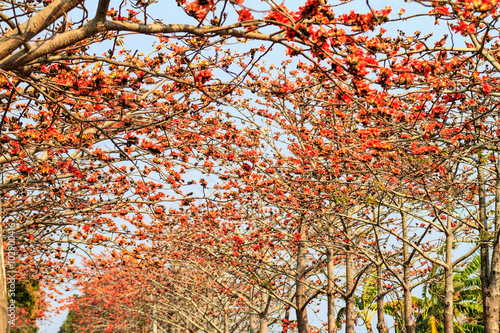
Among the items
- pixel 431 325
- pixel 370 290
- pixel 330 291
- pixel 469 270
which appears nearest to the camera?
pixel 330 291

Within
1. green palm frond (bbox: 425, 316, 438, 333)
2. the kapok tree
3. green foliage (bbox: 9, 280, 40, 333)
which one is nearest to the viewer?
the kapok tree

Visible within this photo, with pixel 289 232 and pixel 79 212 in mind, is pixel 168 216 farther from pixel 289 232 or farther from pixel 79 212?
Result: pixel 289 232

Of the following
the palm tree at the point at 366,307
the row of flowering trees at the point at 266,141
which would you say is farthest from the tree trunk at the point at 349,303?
the palm tree at the point at 366,307

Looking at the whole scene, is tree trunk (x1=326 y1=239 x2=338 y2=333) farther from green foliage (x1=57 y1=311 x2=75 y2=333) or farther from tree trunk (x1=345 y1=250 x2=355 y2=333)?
green foliage (x1=57 y1=311 x2=75 y2=333)

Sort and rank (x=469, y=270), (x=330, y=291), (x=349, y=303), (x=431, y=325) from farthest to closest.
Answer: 1. (x=469, y=270)
2. (x=431, y=325)
3. (x=349, y=303)
4. (x=330, y=291)

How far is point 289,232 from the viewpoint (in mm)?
10922

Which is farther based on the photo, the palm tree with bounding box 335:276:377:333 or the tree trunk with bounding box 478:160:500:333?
the palm tree with bounding box 335:276:377:333

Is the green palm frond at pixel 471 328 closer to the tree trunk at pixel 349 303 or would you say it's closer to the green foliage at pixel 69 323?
the tree trunk at pixel 349 303

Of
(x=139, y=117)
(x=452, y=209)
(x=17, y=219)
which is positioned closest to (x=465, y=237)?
(x=452, y=209)

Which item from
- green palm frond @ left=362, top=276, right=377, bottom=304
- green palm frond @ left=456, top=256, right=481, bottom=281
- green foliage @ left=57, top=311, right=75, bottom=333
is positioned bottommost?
green foliage @ left=57, top=311, right=75, bottom=333

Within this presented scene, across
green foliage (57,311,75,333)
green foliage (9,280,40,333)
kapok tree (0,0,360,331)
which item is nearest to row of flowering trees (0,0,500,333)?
kapok tree (0,0,360,331)

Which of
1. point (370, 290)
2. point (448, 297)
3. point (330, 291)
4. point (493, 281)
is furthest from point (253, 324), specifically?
point (493, 281)

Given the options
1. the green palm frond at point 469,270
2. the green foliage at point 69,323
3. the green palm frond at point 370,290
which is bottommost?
the green foliage at point 69,323

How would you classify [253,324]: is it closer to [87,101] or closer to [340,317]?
[340,317]
